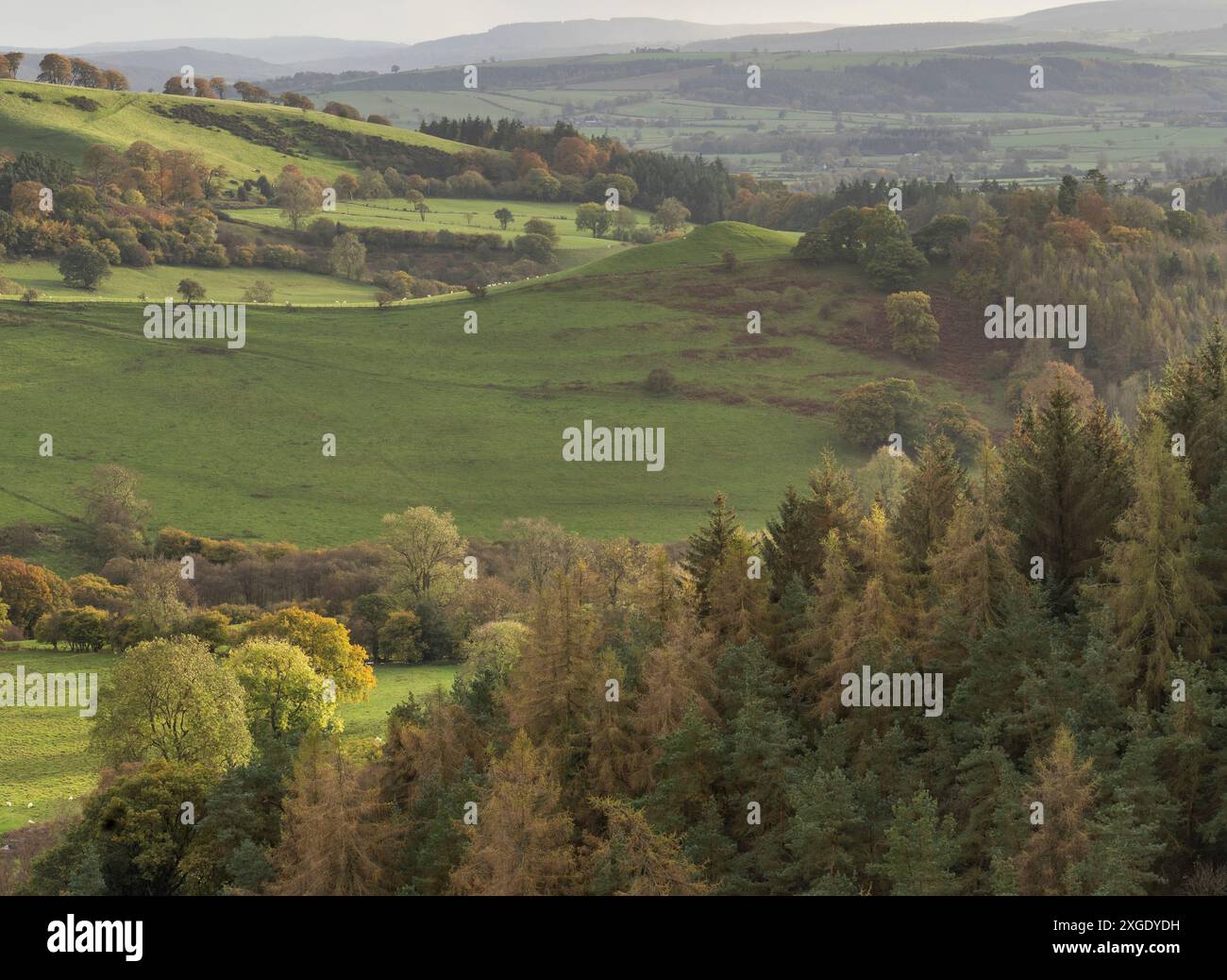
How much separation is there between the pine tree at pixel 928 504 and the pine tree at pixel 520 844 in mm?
18692

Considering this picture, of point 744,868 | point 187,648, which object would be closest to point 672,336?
point 187,648

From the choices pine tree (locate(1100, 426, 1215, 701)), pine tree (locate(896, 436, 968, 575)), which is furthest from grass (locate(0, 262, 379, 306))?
pine tree (locate(1100, 426, 1215, 701))

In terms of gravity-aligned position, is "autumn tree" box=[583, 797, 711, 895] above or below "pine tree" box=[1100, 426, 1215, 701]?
below

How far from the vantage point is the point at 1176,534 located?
139 feet

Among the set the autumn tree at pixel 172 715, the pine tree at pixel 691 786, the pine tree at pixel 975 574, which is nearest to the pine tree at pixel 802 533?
the pine tree at pixel 975 574

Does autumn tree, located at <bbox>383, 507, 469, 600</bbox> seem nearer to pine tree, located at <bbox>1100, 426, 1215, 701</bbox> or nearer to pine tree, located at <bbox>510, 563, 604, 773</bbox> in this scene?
pine tree, located at <bbox>510, 563, 604, 773</bbox>

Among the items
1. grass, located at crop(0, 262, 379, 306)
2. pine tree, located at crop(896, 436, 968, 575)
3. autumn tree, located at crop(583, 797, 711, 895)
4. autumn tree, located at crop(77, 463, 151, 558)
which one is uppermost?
grass, located at crop(0, 262, 379, 306)

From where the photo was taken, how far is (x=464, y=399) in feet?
449

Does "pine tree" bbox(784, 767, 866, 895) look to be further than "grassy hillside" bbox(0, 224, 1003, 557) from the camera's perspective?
No

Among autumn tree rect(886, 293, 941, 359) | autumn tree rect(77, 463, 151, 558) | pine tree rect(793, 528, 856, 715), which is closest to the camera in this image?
pine tree rect(793, 528, 856, 715)

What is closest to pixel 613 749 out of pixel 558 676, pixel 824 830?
pixel 558 676

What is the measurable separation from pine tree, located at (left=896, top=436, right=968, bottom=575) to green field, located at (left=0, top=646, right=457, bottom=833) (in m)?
32.7

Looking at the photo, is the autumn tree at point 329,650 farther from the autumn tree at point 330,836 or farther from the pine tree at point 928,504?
the pine tree at point 928,504

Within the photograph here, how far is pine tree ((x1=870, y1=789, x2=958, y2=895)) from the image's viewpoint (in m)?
36.4
